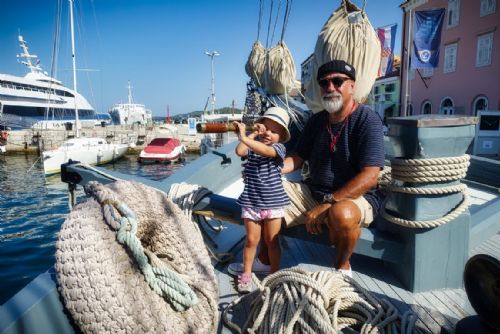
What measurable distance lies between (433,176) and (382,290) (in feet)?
2.54

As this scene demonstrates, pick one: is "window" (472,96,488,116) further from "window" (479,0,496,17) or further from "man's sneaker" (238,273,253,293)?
"man's sneaker" (238,273,253,293)

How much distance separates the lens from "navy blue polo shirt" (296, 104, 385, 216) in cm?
204

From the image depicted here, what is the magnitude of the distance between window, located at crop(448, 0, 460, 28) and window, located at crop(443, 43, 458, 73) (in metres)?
1.20

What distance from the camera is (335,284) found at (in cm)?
164

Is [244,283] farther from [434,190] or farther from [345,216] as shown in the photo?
[434,190]

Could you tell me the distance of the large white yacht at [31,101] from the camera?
118 ft

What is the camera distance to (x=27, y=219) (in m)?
10.6

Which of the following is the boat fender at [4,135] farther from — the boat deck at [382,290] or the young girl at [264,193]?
the young girl at [264,193]

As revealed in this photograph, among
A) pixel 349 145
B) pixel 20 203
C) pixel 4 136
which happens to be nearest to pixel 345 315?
pixel 349 145

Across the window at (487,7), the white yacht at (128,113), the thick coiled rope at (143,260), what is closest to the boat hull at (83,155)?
the thick coiled rope at (143,260)

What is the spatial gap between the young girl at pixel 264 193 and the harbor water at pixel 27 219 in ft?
19.5

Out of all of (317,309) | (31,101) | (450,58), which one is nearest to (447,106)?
(450,58)

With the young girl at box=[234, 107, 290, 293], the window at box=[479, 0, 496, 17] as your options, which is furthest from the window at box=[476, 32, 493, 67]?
the young girl at box=[234, 107, 290, 293]

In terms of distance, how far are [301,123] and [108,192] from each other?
4030mm
